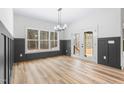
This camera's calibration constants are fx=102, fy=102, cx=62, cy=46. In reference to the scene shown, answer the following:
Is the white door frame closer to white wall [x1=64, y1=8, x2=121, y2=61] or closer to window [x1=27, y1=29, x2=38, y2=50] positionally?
white wall [x1=64, y1=8, x2=121, y2=61]

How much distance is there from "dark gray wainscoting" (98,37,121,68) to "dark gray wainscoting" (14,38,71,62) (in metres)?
3.42

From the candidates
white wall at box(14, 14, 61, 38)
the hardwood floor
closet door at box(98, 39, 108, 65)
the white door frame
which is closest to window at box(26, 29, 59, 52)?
white wall at box(14, 14, 61, 38)

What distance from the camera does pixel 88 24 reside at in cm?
640

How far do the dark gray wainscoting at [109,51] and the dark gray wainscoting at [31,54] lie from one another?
3.42 metres

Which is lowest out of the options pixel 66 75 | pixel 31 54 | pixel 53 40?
pixel 66 75

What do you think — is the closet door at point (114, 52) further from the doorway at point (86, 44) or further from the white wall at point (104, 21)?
the doorway at point (86, 44)

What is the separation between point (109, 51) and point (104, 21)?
157 centimetres

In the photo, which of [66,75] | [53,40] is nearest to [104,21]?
[66,75]

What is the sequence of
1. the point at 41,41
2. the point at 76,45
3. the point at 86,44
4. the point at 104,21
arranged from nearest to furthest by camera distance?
the point at 104,21 → the point at 86,44 → the point at 41,41 → the point at 76,45

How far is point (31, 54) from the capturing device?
6914mm

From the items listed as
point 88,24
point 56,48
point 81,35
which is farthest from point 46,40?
point 88,24

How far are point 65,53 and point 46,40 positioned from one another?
7.20 feet

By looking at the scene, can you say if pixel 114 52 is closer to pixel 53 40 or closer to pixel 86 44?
pixel 86 44
